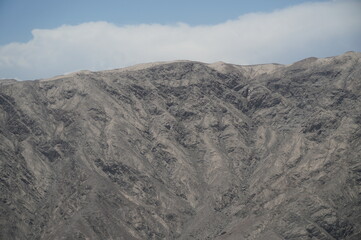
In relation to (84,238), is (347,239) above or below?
below

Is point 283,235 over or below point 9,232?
below

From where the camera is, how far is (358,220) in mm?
197500

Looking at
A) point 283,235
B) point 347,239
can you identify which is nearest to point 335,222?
point 347,239

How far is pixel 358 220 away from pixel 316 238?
17.9 meters

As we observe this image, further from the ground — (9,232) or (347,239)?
(9,232)

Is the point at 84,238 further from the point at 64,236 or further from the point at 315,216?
the point at 315,216

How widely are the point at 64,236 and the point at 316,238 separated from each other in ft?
296

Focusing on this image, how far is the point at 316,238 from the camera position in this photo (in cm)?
19262

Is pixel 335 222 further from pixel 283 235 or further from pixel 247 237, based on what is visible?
pixel 247 237

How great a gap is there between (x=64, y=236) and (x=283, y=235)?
79.2m

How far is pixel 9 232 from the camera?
654 feet

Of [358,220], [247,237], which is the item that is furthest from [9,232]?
[358,220]

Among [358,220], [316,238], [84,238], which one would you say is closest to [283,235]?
[316,238]

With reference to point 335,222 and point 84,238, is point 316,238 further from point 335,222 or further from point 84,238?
point 84,238
